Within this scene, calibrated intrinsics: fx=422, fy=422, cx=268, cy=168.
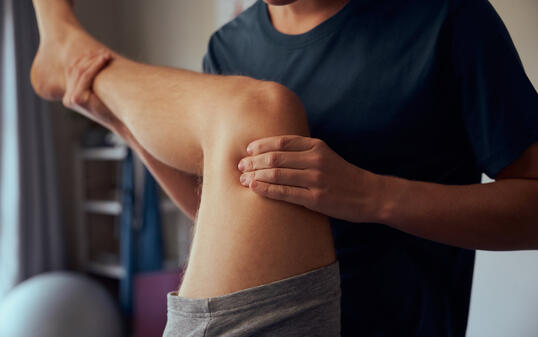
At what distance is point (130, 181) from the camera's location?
2.48 meters

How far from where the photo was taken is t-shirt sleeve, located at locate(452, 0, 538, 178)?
605 millimetres

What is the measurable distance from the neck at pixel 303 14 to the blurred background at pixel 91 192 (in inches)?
51.9

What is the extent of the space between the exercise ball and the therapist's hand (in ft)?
5.56

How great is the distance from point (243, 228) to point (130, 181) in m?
2.09

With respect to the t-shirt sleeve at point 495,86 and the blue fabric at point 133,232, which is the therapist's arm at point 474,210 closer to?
the t-shirt sleeve at point 495,86

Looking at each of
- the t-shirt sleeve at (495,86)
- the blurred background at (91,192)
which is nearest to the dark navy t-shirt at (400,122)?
the t-shirt sleeve at (495,86)

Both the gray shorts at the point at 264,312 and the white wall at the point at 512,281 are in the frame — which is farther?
the white wall at the point at 512,281

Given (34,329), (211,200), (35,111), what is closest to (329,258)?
(211,200)

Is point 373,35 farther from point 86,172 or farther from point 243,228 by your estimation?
point 86,172

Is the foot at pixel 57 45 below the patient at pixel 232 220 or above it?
above

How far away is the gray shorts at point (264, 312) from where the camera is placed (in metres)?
0.49

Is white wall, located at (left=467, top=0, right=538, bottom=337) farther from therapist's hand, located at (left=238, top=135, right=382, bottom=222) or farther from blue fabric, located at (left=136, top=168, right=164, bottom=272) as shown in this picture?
blue fabric, located at (left=136, top=168, right=164, bottom=272)

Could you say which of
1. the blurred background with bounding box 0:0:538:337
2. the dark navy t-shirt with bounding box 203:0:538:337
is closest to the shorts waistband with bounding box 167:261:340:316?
the dark navy t-shirt with bounding box 203:0:538:337

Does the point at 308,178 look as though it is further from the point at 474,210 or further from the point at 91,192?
the point at 91,192
